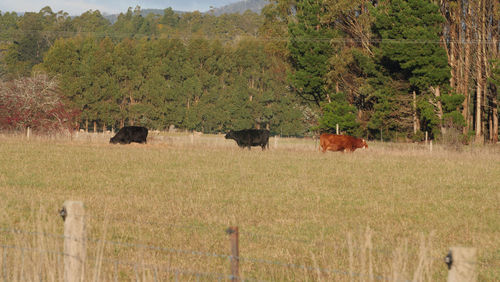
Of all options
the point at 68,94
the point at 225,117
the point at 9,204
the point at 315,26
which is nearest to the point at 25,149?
the point at 9,204

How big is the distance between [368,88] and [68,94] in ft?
112

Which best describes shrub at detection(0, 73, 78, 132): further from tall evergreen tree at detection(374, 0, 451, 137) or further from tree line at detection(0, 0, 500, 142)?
tall evergreen tree at detection(374, 0, 451, 137)

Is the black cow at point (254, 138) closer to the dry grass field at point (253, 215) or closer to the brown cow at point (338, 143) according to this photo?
the brown cow at point (338, 143)

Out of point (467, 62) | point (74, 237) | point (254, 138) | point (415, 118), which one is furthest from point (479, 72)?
point (74, 237)

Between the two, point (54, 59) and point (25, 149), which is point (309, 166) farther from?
point (54, 59)

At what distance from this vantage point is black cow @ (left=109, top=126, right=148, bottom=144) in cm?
3559

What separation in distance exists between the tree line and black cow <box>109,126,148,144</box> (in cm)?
991

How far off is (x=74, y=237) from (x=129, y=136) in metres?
31.2

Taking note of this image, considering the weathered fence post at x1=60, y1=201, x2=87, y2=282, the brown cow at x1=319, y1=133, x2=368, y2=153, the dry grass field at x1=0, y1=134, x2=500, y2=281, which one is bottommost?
the dry grass field at x1=0, y1=134, x2=500, y2=281

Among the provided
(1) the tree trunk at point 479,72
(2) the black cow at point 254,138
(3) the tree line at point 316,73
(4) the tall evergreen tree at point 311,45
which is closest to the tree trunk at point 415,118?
(3) the tree line at point 316,73

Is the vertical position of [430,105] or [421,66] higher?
[421,66]

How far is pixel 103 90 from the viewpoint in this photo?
210 ft

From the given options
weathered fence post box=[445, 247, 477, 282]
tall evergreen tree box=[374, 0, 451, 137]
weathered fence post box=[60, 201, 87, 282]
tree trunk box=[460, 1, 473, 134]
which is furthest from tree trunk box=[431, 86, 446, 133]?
weathered fence post box=[445, 247, 477, 282]

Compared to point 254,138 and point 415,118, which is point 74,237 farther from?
point 415,118
